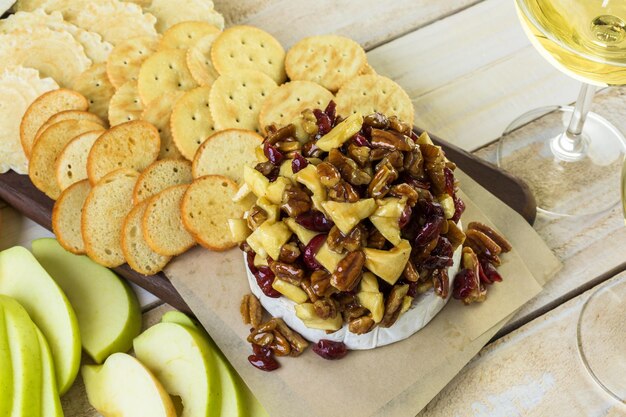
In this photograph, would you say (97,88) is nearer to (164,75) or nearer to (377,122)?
(164,75)

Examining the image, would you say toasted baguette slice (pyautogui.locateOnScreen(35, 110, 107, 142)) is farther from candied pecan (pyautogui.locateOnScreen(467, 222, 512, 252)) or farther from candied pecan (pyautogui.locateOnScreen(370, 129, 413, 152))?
candied pecan (pyautogui.locateOnScreen(467, 222, 512, 252))

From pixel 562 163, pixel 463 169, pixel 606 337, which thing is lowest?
pixel 606 337

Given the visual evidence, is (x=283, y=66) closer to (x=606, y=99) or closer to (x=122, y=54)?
(x=122, y=54)

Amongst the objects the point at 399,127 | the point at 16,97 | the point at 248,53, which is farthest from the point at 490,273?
the point at 16,97

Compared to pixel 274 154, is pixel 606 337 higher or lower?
lower

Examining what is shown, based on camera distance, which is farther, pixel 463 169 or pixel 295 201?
pixel 463 169

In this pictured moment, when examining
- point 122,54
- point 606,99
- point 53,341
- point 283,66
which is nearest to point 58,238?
point 53,341

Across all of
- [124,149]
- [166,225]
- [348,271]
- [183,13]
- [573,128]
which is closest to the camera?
[348,271]
